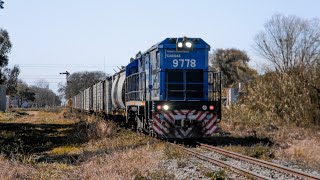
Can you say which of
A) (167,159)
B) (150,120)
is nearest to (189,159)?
(167,159)

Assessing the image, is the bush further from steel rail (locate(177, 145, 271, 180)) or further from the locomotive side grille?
steel rail (locate(177, 145, 271, 180))

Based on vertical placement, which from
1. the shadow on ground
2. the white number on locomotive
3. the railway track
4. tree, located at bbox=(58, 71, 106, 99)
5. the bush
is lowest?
the railway track

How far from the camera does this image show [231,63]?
68.1 metres

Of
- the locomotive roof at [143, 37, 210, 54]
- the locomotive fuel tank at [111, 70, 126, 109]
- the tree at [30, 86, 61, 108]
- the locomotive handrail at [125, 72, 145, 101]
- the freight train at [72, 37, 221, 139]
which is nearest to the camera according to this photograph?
the freight train at [72, 37, 221, 139]

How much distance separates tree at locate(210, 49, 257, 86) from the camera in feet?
215

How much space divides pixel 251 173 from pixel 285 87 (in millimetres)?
14537

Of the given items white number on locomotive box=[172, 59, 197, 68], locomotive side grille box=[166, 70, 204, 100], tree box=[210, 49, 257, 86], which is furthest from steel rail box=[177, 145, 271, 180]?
tree box=[210, 49, 257, 86]

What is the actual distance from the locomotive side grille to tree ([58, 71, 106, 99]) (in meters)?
77.5

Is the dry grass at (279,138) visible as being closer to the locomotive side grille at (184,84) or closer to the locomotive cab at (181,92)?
the locomotive cab at (181,92)

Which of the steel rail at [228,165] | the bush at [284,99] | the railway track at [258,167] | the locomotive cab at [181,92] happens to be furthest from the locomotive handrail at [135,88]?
the bush at [284,99]

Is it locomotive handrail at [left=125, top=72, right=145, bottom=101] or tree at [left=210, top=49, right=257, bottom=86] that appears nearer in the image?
locomotive handrail at [left=125, top=72, right=145, bottom=101]

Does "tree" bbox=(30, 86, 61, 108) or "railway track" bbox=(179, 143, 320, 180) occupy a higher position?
"tree" bbox=(30, 86, 61, 108)

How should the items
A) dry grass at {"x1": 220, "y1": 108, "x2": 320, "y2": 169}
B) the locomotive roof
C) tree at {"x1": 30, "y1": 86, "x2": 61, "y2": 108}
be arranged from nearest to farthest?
dry grass at {"x1": 220, "y1": 108, "x2": 320, "y2": 169} < the locomotive roof < tree at {"x1": 30, "y1": 86, "x2": 61, "y2": 108}

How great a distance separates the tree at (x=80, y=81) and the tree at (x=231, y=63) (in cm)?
3246
